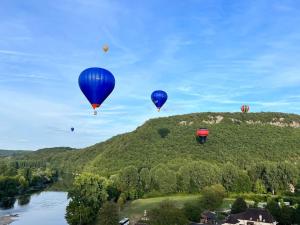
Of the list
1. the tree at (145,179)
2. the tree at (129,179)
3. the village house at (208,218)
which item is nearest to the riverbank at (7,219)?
the tree at (129,179)

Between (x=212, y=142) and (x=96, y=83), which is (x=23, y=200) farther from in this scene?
(x=212, y=142)

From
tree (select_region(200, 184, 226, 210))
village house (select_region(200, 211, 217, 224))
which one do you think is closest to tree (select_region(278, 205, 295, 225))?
village house (select_region(200, 211, 217, 224))

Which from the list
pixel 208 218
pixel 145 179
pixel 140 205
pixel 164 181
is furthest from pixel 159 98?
pixel 145 179

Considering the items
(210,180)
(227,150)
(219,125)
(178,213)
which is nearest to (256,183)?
(210,180)

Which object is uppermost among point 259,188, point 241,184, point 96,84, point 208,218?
point 96,84

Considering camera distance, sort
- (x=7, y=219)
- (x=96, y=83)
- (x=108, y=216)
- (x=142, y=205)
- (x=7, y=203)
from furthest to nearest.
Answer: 1. (x=7, y=203)
2. (x=142, y=205)
3. (x=7, y=219)
4. (x=108, y=216)
5. (x=96, y=83)

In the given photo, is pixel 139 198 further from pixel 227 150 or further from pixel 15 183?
pixel 227 150

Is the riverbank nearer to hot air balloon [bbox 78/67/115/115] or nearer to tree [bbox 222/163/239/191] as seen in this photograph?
hot air balloon [bbox 78/67/115/115]
